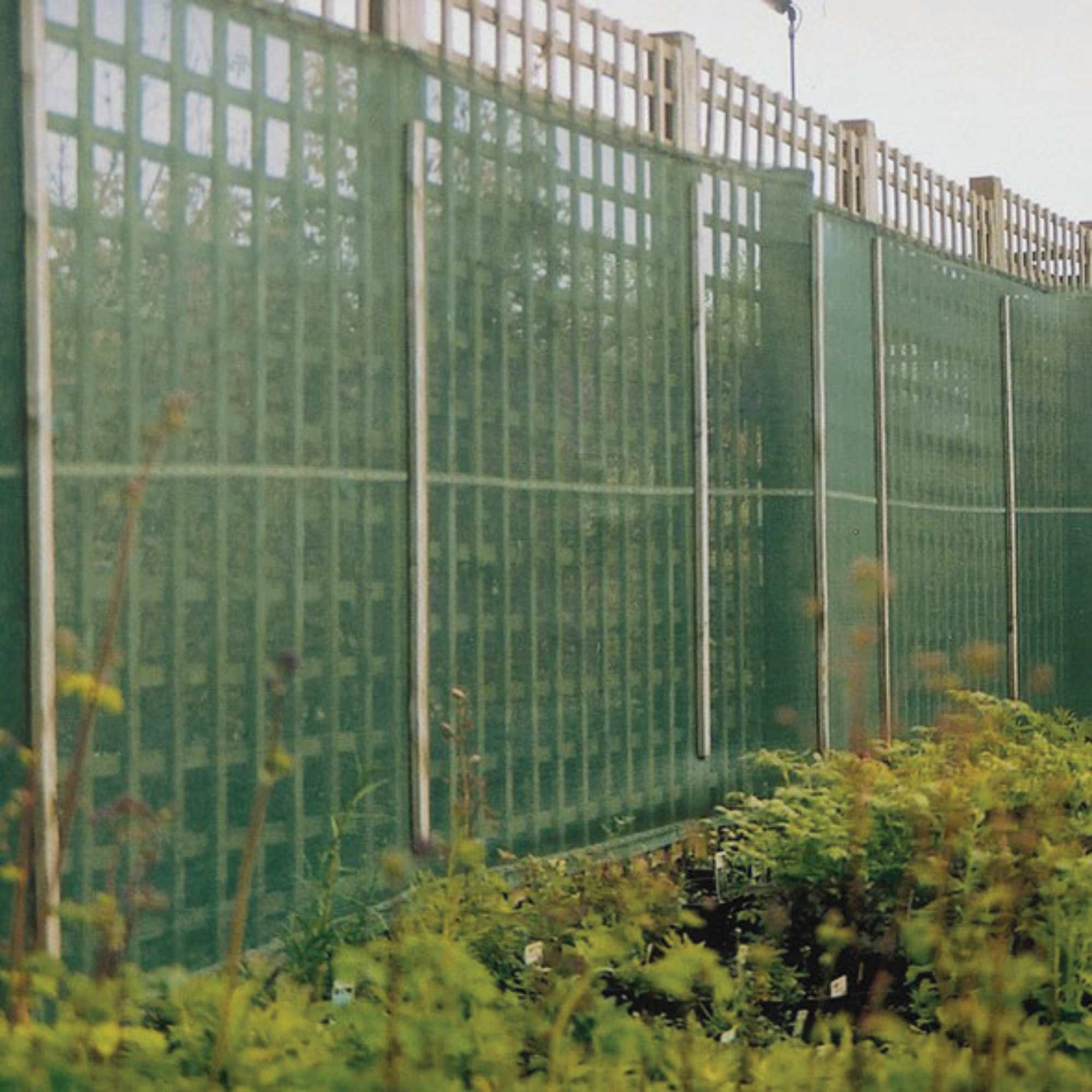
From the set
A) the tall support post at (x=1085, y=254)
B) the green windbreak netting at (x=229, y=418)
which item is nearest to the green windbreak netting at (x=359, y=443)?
the green windbreak netting at (x=229, y=418)

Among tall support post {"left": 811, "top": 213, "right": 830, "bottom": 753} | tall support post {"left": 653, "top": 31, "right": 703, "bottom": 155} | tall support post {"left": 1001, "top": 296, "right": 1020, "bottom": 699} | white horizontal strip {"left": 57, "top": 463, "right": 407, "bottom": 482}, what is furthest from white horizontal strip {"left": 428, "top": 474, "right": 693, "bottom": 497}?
tall support post {"left": 1001, "top": 296, "right": 1020, "bottom": 699}

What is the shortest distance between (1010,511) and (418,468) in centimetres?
593

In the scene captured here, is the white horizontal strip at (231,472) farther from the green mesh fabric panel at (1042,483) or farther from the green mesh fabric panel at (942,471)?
the green mesh fabric panel at (1042,483)

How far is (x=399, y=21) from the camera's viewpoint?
5238 millimetres

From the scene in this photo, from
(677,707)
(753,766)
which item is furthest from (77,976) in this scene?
(753,766)

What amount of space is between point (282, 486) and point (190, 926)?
104cm

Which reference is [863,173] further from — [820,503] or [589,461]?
[589,461]

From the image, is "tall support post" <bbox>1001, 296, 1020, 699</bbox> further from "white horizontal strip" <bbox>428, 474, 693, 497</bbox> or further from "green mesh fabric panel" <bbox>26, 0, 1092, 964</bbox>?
"white horizontal strip" <bbox>428, 474, 693, 497</bbox>

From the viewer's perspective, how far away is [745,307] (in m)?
7.32

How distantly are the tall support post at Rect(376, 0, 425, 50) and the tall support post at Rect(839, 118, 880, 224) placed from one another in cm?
366

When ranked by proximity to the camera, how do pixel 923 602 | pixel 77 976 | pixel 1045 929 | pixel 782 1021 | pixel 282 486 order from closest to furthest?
1. pixel 77 976
2. pixel 1045 929
3. pixel 782 1021
4. pixel 282 486
5. pixel 923 602

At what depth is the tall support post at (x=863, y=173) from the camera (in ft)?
28.4

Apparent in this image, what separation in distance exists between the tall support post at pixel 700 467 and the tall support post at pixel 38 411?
127 inches

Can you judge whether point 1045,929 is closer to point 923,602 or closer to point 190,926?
point 190,926
